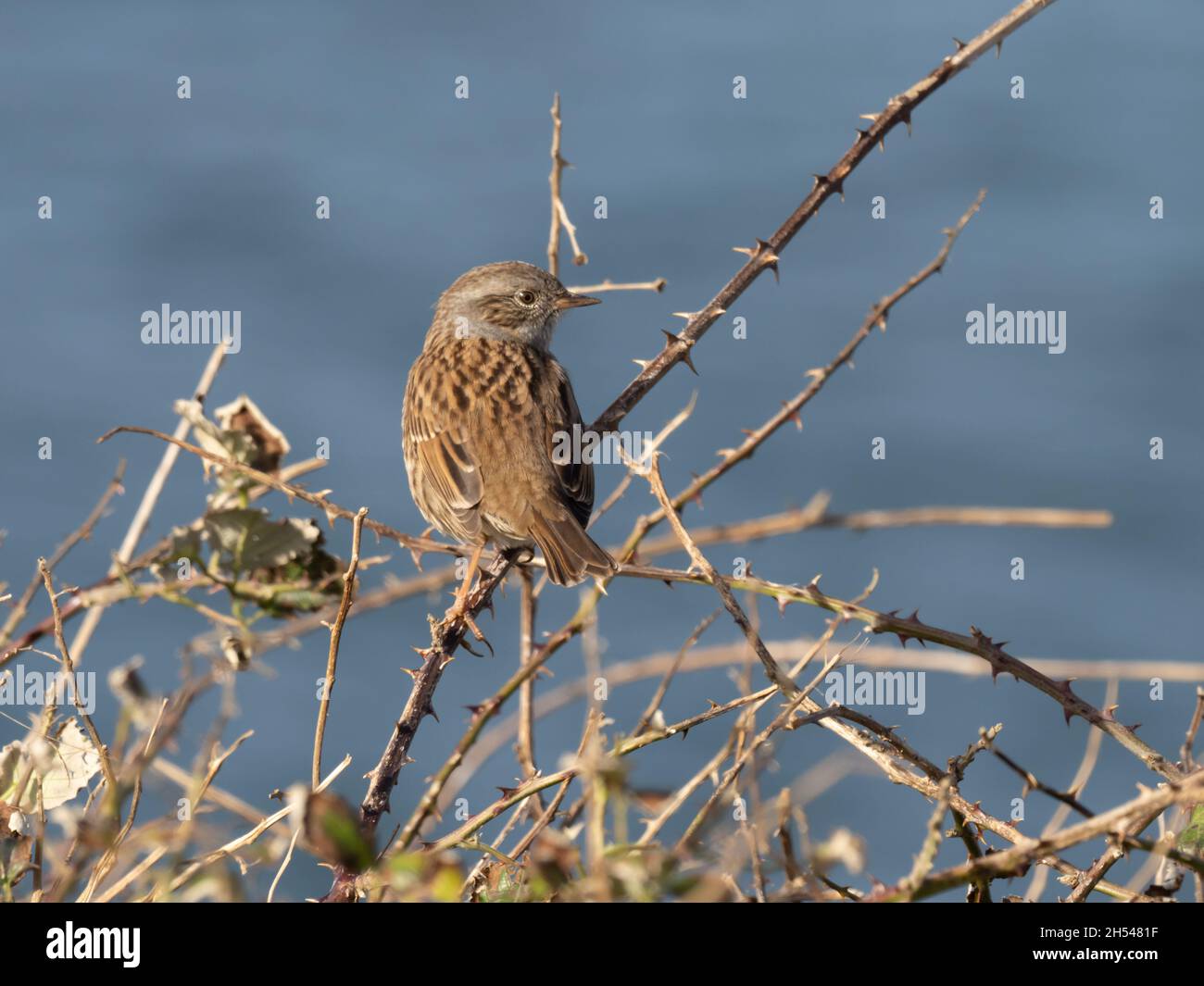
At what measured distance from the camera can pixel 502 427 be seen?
6.01 metres

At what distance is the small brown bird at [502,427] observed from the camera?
18.6 ft

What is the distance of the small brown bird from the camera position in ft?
18.6

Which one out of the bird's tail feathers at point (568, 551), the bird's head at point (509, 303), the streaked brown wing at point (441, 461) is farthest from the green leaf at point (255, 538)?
the bird's head at point (509, 303)

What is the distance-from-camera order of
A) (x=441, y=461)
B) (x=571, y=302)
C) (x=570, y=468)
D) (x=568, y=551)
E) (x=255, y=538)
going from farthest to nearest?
(x=571, y=302) → (x=441, y=461) → (x=570, y=468) → (x=568, y=551) → (x=255, y=538)

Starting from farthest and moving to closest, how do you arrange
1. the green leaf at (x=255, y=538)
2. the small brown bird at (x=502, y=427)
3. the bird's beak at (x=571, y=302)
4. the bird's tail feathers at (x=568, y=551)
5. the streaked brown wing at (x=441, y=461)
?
the bird's beak at (x=571, y=302) → the streaked brown wing at (x=441, y=461) → the small brown bird at (x=502, y=427) → the bird's tail feathers at (x=568, y=551) → the green leaf at (x=255, y=538)

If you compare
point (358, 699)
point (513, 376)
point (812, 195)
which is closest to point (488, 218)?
point (358, 699)

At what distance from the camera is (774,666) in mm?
2914

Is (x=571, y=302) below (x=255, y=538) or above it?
above

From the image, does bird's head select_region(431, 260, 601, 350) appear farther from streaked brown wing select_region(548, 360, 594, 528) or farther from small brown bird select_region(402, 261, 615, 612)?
streaked brown wing select_region(548, 360, 594, 528)

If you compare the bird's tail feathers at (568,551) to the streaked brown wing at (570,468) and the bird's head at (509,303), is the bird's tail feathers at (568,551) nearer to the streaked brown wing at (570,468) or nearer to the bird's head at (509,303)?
the streaked brown wing at (570,468)

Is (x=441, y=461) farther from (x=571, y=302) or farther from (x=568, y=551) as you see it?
(x=571, y=302)

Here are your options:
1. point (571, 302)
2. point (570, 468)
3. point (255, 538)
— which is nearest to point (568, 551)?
point (570, 468)
